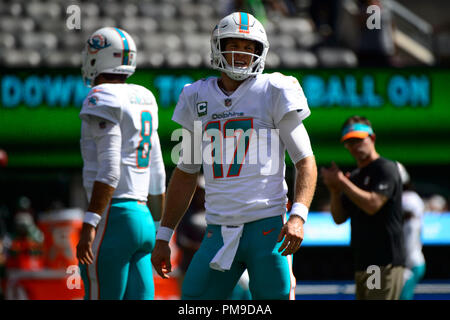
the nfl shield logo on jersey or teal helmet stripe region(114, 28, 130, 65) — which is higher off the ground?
teal helmet stripe region(114, 28, 130, 65)

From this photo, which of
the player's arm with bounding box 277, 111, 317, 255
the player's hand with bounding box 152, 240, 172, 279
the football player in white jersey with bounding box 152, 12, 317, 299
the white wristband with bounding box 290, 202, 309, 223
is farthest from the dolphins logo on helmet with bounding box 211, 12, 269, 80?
the player's hand with bounding box 152, 240, 172, 279

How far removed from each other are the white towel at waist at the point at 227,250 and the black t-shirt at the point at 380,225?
2.01 meters

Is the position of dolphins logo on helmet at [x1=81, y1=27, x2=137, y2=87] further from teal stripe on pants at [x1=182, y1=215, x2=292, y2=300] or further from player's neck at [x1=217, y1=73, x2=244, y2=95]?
teal stripe on pants at [x1=182, y1=215, x2=292, y2=300]

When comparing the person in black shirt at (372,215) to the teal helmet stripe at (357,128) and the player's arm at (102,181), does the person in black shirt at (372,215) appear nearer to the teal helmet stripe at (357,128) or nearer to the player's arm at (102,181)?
the teal helmet stripe at (357,128)

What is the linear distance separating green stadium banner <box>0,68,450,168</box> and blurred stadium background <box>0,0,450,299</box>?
0.6 inches

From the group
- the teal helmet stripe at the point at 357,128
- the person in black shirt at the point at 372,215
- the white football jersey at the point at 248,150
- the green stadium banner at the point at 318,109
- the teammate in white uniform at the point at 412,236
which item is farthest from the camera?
the green stadium banner at the point at 318,109

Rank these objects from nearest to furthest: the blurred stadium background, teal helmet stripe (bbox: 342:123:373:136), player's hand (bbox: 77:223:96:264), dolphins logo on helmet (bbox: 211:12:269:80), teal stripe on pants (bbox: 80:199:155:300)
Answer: dolphins logo on helmet (bbox: 211:12:269:80) < player's hand (bbox: 77:223:96:264) < teal stripe on pants (bbox: 80:199:155:300) < teal helmet stripe (bbox: 342:123:373:136) < the blurred stadium background

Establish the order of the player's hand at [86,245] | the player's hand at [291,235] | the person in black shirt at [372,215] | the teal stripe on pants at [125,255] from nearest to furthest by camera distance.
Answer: the player's hand at [291,235]
the player's hand at [86,245]
the teal stripe on pants at [125,255]
the person in black shirt at [372,215]

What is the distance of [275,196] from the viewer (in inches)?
151

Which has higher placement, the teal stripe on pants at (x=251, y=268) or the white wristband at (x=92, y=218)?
the white wristband at (x=92, y=218)

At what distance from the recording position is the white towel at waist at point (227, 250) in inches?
147

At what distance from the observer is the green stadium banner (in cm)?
1160

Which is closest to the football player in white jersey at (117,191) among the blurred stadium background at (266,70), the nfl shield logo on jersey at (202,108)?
the nfl shield logo on jersey at (202,108)
